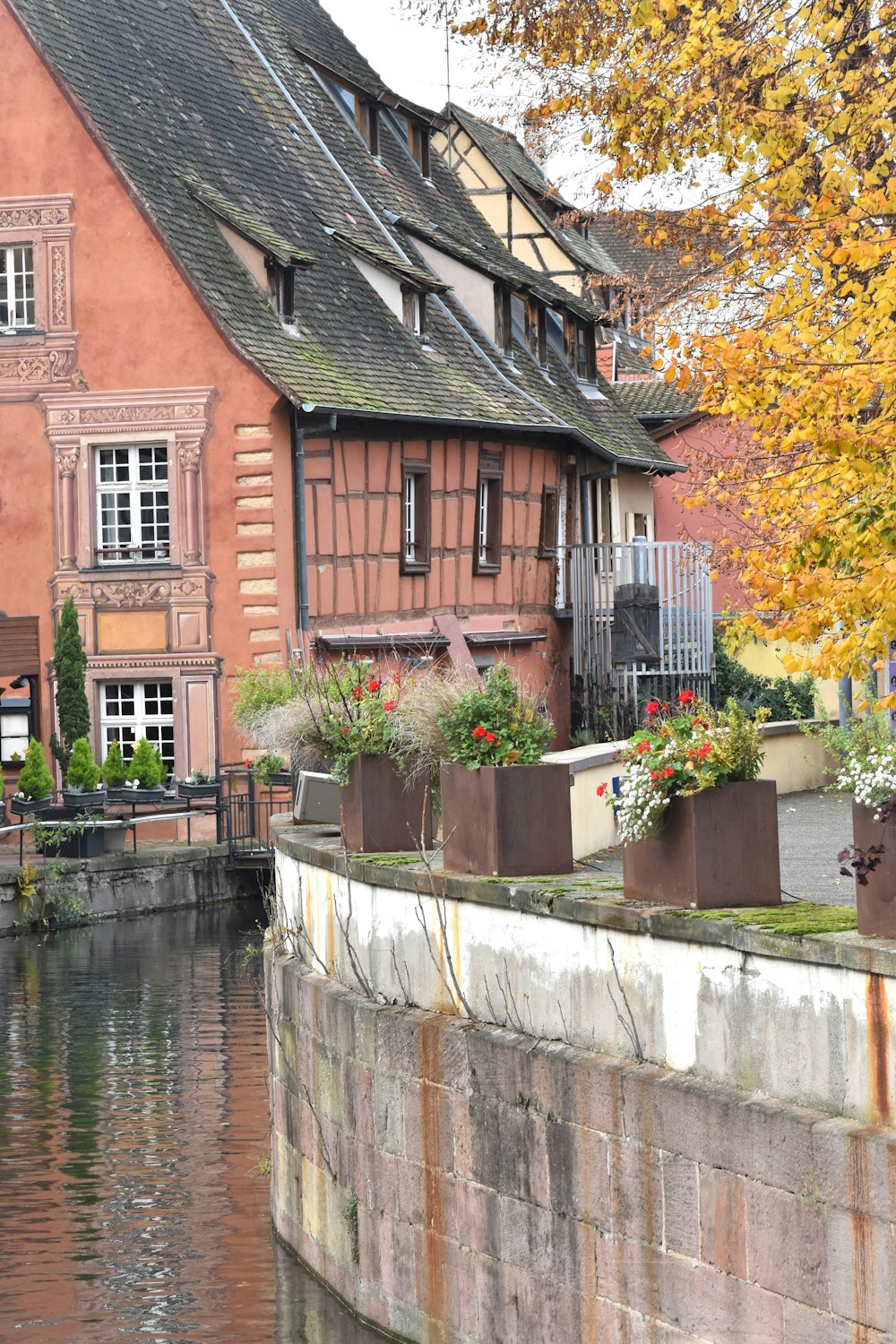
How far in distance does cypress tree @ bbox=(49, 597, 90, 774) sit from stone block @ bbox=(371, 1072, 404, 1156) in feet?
60.4

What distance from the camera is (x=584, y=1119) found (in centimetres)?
795

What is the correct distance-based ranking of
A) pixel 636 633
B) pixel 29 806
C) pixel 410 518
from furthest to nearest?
pixel 636 633, pixel 410 518, pixel 29 806

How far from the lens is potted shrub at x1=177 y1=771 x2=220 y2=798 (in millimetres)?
27250

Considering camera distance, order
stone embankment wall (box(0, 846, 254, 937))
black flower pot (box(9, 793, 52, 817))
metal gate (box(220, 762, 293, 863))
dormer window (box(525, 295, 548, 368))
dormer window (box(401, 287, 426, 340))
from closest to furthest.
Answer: stone embankment wall (box(0, 846, 254, 937))
black flower pot (box(9, 793, 52, 817))
metal gate (box(220, 762, 293, 863))
dormer window (box(401, 287, 426, 340))
dormer window (box(525, 295, 548, 368))

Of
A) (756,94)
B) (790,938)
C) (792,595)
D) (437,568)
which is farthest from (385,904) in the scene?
(437,568)

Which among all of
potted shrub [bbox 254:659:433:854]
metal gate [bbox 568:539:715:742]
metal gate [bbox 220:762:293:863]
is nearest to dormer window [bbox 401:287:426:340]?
metal gate [bbox 568:539:715:742]

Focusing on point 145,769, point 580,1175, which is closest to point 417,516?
point 145,769

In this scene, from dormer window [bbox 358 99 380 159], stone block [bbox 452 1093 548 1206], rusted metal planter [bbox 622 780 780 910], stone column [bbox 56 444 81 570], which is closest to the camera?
rusted metal planter [bbox 622 780 780 910]

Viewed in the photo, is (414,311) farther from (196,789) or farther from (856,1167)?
(856,1167)

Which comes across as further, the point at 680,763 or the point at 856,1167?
the point at 680,763

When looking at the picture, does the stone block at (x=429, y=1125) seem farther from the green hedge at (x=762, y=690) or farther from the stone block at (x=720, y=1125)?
the green hedge at (x=762, y=690)

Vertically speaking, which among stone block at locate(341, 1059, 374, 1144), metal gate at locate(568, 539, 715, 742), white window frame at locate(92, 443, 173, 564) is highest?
white window frame at locate(92, 443, 173, 564)

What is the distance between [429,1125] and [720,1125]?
236 cm

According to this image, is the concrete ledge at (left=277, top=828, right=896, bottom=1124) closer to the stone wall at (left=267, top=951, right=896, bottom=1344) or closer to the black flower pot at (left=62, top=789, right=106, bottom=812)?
the stone wall at (left=267, top=951, right=896, bottom=1344)
